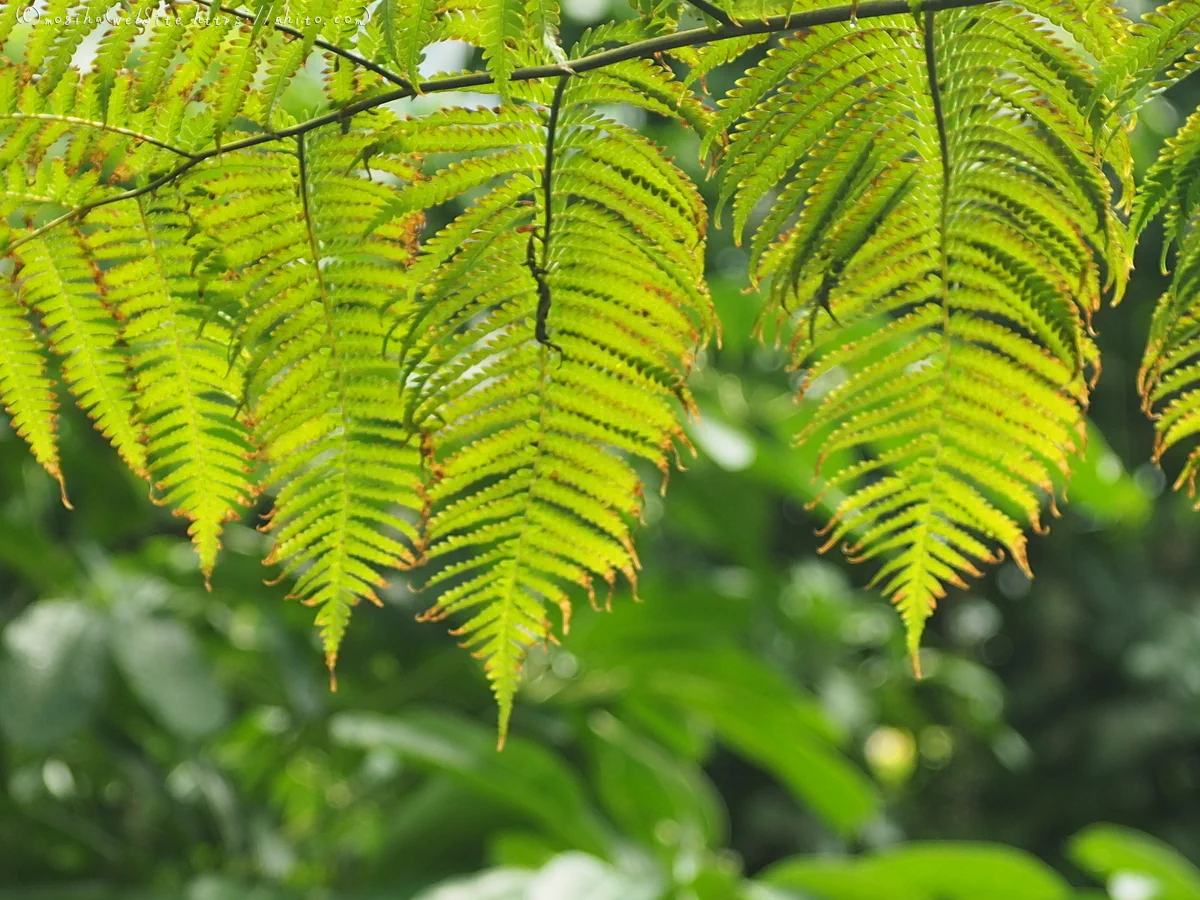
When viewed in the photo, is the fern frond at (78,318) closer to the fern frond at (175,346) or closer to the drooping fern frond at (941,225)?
the fern frond at (175,346)

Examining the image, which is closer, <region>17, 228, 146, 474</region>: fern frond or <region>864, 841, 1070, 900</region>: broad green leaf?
<region>17, 228, 146, 474</region>: fern frond

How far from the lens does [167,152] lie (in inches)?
17.9

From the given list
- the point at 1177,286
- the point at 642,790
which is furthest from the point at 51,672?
the point at 1177,286

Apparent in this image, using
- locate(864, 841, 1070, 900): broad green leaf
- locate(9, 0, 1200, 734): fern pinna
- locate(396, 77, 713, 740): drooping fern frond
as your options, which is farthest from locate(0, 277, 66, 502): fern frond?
locate(864, 841, 1070, 900): broad green leaf

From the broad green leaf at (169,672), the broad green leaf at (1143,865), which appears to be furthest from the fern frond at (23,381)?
the broad green leaf at (1143,865)

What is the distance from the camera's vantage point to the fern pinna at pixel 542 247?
41 cm

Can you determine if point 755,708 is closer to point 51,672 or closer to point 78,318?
point 51,672

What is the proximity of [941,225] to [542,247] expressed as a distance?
14cm

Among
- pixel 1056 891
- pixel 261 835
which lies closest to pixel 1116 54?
pixel 1056 891

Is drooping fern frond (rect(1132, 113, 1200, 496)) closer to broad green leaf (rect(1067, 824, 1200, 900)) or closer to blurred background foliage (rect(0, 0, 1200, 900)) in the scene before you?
blurred background foliage (rect(0, 0, 1200, 900))

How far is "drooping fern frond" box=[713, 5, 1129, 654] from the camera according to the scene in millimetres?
409

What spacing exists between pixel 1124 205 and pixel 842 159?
0.32 ft

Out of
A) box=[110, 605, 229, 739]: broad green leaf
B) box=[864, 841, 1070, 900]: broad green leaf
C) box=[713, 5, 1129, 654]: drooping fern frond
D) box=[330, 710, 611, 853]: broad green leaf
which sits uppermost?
box=[713, 5, 1129, 654]: drooping fern frond

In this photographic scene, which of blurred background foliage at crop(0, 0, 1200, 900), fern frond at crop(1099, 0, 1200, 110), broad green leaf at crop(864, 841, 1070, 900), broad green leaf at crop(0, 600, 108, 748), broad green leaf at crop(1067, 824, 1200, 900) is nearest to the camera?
fern frond at crop(1099, 0, 1200, 110)
